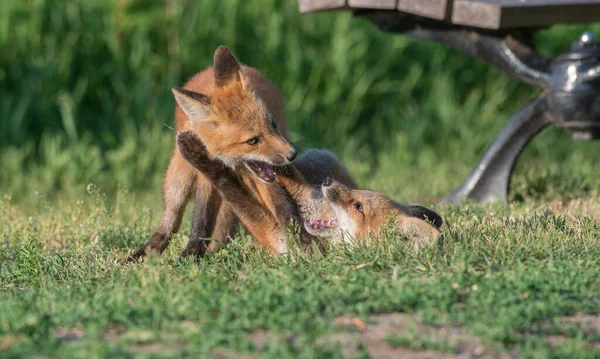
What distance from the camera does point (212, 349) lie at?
121 inches

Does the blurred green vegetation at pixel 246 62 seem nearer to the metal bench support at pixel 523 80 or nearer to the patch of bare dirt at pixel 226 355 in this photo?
the metal bench support at pixel 523 80

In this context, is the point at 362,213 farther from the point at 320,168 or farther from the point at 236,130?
the point at 236,130

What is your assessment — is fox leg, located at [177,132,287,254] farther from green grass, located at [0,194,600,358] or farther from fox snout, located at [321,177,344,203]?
fox snout, located at [321,177,344,203]

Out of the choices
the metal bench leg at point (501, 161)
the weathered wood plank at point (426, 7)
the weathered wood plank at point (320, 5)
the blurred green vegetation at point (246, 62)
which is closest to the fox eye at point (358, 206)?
the metal bench leg at point (501, 161)

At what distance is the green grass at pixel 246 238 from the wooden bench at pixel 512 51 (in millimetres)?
388

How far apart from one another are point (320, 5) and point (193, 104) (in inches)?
91.8

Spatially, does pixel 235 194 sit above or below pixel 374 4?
below

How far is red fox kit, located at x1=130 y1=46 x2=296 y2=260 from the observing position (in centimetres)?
478

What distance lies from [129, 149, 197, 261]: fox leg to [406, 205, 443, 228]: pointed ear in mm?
1218

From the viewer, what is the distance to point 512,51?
22.0 ft

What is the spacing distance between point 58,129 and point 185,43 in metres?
1.57

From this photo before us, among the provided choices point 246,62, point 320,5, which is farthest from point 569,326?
point 246,62

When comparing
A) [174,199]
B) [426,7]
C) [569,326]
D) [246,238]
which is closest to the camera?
[569,326]

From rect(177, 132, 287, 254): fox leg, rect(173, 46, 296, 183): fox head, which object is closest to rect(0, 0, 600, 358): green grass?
rect(177, 132, 287, 254): fox leg
